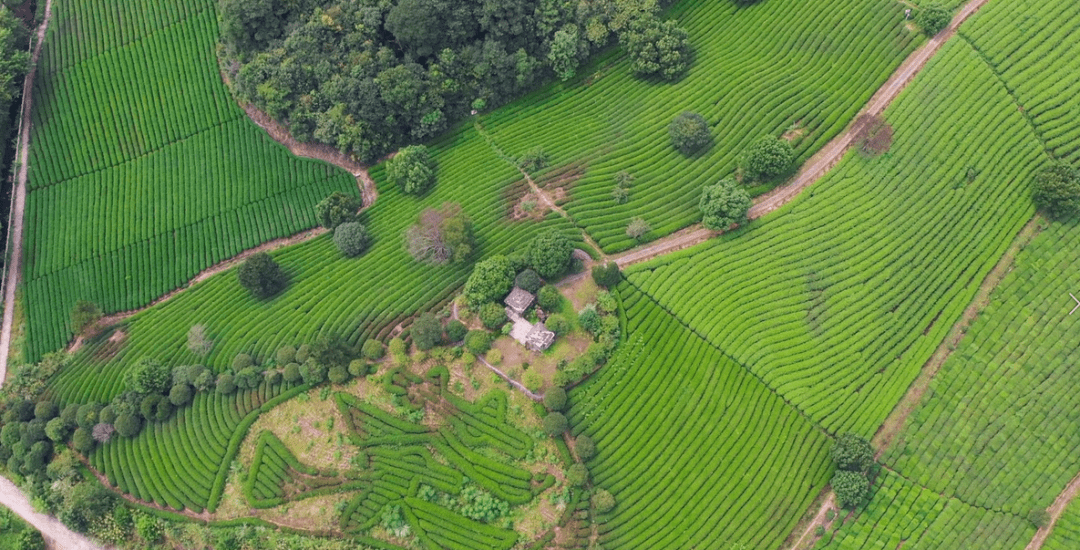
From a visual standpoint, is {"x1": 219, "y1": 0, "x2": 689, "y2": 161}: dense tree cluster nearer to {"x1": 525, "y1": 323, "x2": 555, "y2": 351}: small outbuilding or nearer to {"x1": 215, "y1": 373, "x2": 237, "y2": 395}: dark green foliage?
{"x1": 215, "y1": 373, "x2": 237, "y2": 395}: dark green foliage

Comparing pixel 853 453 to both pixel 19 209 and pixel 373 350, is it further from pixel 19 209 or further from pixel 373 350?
pixel 19 209

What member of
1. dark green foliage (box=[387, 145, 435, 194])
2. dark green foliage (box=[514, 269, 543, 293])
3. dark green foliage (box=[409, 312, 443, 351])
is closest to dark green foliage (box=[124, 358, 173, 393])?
dark green foliage (box=[409, 312, 443, 351])

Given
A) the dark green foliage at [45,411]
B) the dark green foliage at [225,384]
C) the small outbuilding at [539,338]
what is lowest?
the dark green foliage at [45,411]

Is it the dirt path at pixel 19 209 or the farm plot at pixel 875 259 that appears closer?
the farm plot at pixel 875 259

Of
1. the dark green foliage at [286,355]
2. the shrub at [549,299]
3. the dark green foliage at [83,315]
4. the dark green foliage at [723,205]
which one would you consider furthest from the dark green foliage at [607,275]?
the dark green foliage at [83,315]

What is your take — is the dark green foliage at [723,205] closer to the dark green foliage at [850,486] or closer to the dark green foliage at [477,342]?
the dark green foliage at [477,342]

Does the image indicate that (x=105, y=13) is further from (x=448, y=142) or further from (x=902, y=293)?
(x=902, y=293)

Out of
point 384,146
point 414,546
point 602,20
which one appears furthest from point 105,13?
point 414,546
